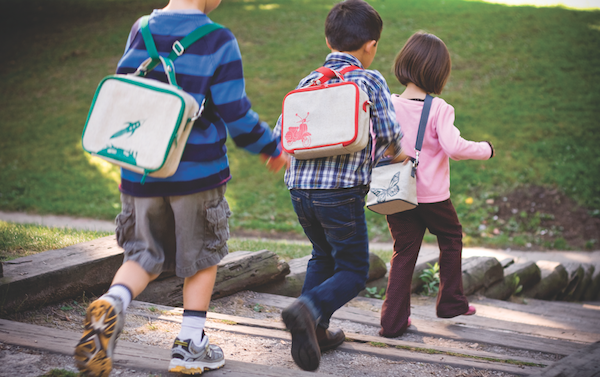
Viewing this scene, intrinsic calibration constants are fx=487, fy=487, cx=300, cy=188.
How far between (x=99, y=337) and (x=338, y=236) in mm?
1133

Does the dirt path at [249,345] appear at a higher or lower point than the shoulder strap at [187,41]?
lower

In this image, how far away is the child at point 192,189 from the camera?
201 cm

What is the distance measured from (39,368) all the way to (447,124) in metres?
2.40

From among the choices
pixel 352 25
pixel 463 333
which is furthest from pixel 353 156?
pixel 463 333

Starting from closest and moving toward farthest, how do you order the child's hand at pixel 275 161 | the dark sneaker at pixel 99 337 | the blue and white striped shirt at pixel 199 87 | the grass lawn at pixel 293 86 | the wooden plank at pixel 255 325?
the dark sneaker at pixel 99 337
the blue and white striped shirt at pixel 199 87
the child's hand at pixel 275 161
the wooden plank at pixel 255 325
the grass lawn at pixel 293 86

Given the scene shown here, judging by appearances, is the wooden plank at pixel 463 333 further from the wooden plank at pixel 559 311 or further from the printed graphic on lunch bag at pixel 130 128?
the printed graphic on lunch bag at pixel 130 128

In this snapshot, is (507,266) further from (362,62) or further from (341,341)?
(362,62)

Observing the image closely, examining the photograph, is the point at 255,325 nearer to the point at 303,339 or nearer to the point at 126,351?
the point at 303,339

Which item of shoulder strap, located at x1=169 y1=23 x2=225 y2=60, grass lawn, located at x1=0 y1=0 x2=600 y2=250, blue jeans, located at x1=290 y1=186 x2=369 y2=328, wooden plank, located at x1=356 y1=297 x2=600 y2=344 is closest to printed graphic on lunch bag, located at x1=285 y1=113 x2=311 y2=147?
blue jeans, located at x1=290 y1=186 x2=369 y2=328

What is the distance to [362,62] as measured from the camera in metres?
2.52

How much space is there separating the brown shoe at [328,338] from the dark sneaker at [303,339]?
1.25 feet

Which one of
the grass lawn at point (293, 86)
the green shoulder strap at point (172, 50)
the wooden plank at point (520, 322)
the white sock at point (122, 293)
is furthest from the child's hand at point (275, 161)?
the grass lawn at point (293, 86)

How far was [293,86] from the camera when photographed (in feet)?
40.0

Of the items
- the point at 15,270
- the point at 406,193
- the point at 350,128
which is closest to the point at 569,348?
the point at 406,193
